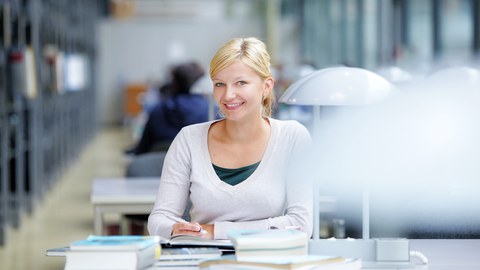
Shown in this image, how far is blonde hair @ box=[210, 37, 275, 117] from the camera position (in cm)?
283

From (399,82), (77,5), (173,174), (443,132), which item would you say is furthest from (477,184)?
(77,5)

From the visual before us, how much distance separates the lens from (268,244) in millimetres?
2191

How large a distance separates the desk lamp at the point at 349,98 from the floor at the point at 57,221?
153 inches

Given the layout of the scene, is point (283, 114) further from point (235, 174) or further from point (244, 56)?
point (244, 56)

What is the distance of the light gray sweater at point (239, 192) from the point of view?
292 cm

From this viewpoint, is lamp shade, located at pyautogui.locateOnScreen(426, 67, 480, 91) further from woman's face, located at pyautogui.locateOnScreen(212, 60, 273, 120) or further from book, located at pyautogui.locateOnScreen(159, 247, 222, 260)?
book, located at pyautogui.locateOnScreen(159, 247, 222, 260)

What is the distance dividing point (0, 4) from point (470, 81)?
4.65 metres

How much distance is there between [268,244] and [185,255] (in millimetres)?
289

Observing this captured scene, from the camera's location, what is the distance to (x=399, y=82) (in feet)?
15.5

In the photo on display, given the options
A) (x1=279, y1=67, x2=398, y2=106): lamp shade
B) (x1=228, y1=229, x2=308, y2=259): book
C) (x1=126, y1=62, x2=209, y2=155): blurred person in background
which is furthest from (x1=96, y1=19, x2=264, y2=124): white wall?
(x1=228, y1=229, x2=308, y2=259): book

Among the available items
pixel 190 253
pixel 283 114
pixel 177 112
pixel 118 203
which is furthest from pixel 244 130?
pixel 283 114

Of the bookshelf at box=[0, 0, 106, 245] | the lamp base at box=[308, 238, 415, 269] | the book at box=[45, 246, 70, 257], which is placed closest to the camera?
the book at box=[45, 246, 70, 257]

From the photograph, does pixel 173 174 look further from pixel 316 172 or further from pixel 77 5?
pixel 77 5

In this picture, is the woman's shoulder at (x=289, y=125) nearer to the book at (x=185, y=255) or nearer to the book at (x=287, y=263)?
the book at (x=185, y=255)
